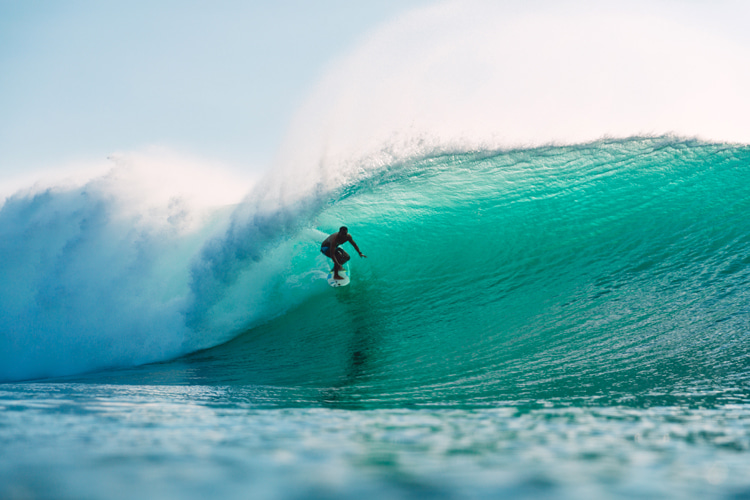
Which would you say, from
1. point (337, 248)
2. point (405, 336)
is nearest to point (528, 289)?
point (405, 336)

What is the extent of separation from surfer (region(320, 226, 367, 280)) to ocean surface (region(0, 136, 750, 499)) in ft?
1.49

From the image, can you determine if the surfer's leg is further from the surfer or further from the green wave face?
the green wave face

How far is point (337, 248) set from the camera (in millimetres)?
7227

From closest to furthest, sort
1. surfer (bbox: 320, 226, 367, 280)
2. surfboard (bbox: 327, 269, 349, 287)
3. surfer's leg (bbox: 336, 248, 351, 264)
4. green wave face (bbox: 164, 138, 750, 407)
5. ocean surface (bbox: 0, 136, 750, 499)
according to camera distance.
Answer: ocean surface (bbox: 0, 136, 750, 499), green wave face (bbox: 164, 138, 750, 407), surfer (bbox: 320, 226, 367, 280), surfer's leg (bbox: 336, 248, 351, 264), surfboard (bbox: 327, 269, 349, 287)

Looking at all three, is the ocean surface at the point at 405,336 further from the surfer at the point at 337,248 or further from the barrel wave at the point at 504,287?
the surfer at the point at 337,248

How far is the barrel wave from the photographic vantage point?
3.87 meters

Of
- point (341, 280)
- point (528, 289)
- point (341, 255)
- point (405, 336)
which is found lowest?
point (405, 336)

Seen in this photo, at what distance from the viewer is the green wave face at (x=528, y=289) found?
12.6ft

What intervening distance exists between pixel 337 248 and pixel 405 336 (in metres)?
A: 2.18

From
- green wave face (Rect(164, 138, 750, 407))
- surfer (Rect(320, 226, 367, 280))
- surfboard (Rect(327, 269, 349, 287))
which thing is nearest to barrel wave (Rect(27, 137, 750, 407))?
green wave face (Rect(164, 138, 750, 407))

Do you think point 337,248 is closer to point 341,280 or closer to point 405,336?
point 341,280

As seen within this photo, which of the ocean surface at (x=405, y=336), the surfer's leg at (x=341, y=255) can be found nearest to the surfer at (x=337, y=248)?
the surfer's leg at (x=341, y=255)

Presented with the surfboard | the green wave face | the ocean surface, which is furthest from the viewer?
the surfboard

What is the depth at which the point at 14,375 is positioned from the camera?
27.5 feet
